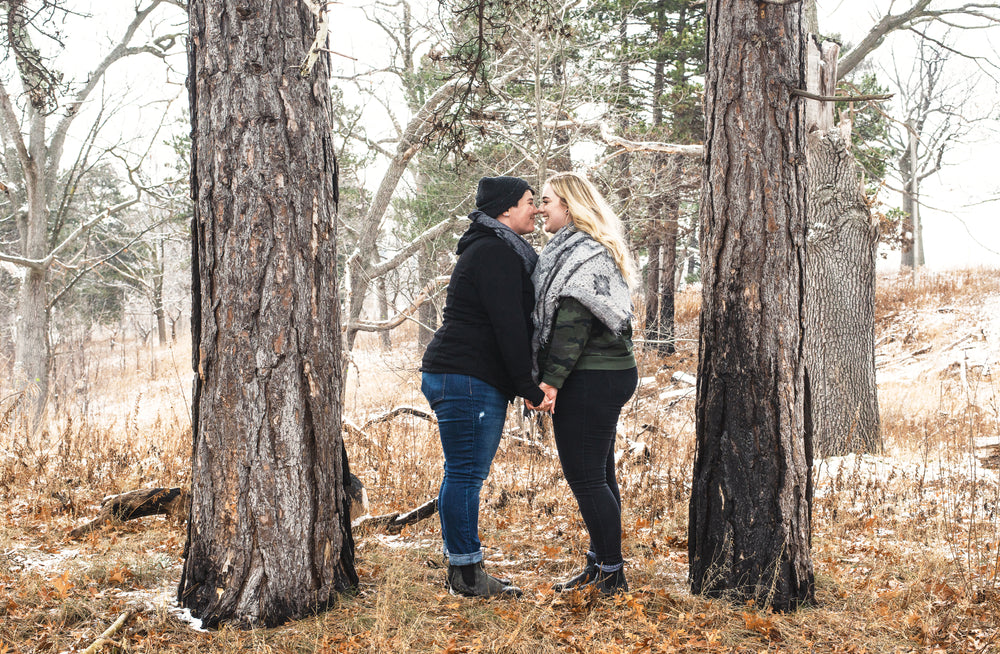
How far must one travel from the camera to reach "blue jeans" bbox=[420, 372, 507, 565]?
10.1 feet

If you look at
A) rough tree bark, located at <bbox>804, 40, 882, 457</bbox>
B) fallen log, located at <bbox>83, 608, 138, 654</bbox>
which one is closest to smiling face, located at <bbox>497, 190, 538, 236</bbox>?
fallen log, located at <bbox>83, 608, 138, 654</bbox>

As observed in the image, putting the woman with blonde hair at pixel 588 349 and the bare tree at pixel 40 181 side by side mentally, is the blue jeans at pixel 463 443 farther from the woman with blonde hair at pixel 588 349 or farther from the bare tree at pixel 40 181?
the bare tree at pixel 40 181

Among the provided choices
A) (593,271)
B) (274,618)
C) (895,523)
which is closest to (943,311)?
(895,523)

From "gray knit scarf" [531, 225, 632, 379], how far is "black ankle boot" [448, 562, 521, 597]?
1.00m

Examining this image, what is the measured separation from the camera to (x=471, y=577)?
3176 millimetres

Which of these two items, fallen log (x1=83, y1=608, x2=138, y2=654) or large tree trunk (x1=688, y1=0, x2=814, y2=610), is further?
large tree trunk (x1=688, y1=0, x2=814, y2=610)

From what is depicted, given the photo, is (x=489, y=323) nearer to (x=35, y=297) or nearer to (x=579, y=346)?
(x=579, y=346)

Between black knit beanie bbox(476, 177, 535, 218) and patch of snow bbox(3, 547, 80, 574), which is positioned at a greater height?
black knit beanie bbox(476, 177, 535, 218)

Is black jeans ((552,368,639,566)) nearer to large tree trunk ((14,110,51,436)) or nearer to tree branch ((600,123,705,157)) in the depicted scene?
tree branch ((600,123,705,157))

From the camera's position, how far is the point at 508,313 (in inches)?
118

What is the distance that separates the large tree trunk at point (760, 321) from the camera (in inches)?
120

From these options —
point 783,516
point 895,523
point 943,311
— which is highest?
point 943,311

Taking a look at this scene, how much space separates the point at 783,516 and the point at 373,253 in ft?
22.1

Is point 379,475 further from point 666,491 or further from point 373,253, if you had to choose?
point 373,253
